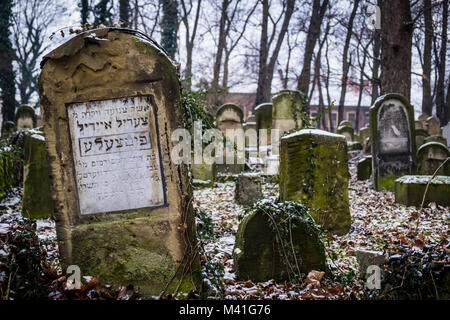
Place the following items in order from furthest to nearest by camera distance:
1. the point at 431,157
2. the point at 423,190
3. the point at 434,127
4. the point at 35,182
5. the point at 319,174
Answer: the point at 434,127
the point at 431,157
the point at 423,190
the point at 35,182
the point at 319,174

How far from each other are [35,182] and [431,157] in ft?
29.8

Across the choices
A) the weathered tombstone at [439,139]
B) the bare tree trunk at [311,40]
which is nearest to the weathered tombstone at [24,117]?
the bare tree trunk at [311,40]

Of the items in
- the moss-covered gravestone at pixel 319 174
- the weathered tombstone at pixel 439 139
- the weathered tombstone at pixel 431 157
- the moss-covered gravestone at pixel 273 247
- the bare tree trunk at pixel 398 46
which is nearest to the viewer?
the moss-covered gravestone at pixel 273 247

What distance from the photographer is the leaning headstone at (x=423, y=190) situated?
614 cm

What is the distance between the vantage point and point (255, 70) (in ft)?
88.8

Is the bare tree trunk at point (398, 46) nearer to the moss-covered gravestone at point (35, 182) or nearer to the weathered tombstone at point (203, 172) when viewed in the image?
the weathered tombstone at point (203, 172)

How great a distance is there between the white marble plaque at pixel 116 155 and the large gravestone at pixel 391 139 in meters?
6.64

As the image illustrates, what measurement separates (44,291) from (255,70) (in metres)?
26.2

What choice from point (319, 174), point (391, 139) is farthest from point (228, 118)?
point (319, 174)

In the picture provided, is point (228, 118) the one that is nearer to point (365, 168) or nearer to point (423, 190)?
point (365, 168)

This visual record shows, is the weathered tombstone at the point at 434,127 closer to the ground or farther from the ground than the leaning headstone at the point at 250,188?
farther from the ground

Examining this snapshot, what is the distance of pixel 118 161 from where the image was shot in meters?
2.96

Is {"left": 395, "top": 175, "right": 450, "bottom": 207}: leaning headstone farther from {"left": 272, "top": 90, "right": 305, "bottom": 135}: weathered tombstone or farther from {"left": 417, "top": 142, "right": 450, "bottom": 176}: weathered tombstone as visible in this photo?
{"left": 272, "top": 90, "right": 305, "bottom": 135}: weathered tombstone

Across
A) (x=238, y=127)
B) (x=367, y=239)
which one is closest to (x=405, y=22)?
(x=238, y=127)
